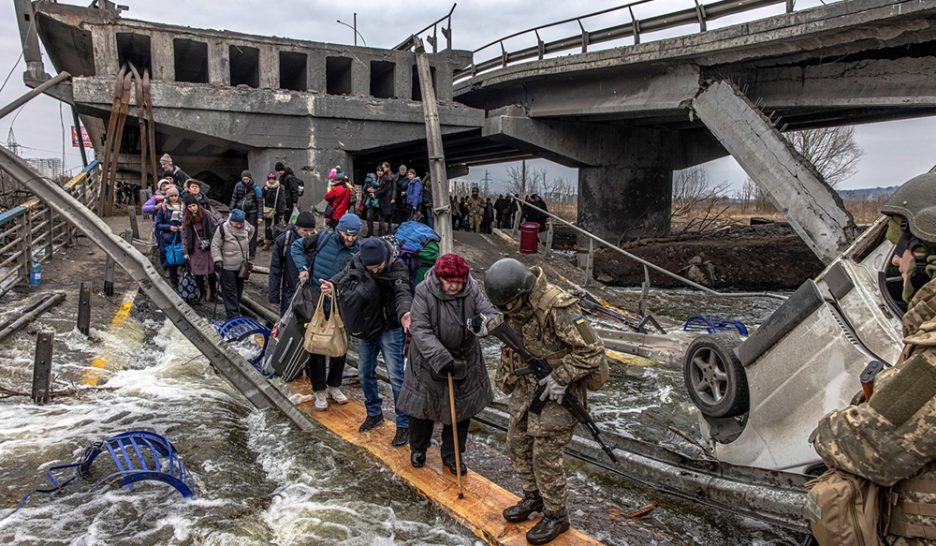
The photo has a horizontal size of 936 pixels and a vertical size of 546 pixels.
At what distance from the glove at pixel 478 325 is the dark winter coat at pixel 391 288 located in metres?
1.02

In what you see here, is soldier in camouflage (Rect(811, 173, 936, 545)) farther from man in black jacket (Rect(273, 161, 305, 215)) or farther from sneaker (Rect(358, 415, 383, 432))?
man in black jacket (Rect(273, 161, 305, 215))

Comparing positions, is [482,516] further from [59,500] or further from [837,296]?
[59,500]

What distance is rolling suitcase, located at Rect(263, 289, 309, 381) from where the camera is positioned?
20.2ft

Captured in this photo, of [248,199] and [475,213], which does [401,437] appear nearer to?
[248,199]

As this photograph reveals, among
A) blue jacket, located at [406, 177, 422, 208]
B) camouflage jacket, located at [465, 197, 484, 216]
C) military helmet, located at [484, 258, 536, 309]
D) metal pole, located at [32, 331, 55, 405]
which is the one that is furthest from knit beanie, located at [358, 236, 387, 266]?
camouflage jacket, located at [465, 197, 484, 216]

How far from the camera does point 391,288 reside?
5.18 meters

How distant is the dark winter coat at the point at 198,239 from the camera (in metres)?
9.14

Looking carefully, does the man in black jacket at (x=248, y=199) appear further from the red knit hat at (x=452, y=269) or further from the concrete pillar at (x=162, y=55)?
the red knit hat at (x=452, y=269)

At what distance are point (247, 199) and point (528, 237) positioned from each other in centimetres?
775

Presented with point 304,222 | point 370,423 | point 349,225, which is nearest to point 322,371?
point 370,423

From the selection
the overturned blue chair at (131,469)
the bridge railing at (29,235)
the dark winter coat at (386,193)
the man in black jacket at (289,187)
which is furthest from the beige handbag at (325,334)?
the dark winter coat at (386,193)

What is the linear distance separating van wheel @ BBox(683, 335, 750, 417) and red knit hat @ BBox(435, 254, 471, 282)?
185 centimetres

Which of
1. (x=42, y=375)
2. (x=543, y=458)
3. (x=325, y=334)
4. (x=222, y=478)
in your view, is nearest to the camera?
(x=543, y=458)

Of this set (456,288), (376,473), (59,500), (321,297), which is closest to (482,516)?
(376,473)
